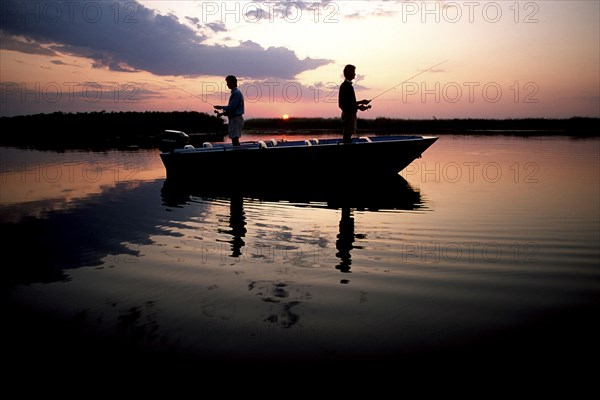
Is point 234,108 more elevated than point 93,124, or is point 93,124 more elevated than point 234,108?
point 93,124

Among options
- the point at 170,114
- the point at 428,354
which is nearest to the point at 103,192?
the point at 428,354

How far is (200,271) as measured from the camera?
5.28 m

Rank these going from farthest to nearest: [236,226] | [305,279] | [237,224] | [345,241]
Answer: [237,224] < [236,226] < [345,241] < [305,279]

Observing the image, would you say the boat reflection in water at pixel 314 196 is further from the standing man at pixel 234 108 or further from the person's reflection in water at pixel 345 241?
the standing man at pixel 234 108

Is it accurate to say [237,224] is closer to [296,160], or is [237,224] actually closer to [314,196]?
[314,196]

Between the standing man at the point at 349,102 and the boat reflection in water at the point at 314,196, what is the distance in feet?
6.08

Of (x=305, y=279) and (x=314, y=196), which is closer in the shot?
(x=305, y=279)

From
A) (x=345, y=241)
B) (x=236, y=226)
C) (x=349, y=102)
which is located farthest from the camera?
(x=349, y=102)

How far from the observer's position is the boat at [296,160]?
13.0 metres

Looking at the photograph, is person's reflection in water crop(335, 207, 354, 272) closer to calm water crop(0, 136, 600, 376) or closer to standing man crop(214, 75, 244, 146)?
calm water crop(0, 136, 600, 376)

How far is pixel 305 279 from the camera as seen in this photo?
16.3 feet

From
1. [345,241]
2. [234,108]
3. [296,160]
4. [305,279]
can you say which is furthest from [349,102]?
[305,279]

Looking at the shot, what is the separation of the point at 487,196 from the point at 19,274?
10.2 m

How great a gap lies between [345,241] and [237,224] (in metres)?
2.41
